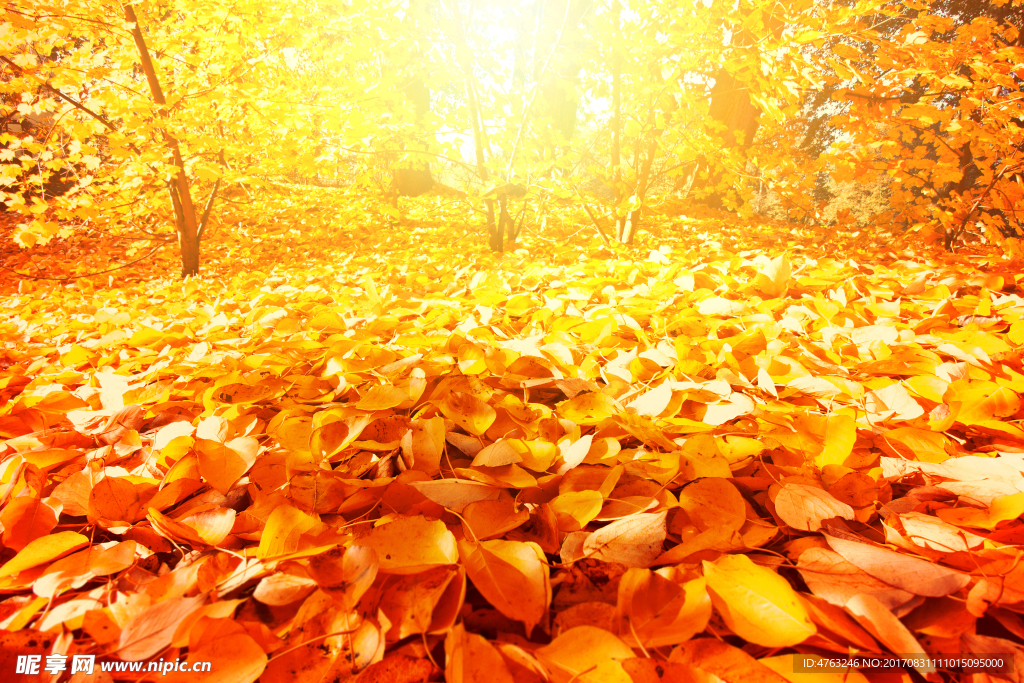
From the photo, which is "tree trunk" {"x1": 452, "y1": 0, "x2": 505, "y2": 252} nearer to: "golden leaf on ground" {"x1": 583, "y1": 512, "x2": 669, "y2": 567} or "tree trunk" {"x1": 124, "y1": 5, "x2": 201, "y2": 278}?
"tree trunk" {"x1": 124, "y1": 5, "x2": 201, "y2": 278}

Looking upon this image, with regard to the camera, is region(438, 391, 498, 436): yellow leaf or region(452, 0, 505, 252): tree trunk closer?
region(438, 391, 498, 436): yellow leaf

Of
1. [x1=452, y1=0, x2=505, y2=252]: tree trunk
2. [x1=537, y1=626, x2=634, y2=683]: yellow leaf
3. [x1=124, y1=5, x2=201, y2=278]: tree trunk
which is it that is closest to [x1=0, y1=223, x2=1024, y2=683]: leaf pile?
[x1=537, y1=626, x2=634, y2=683]: yellow leaf

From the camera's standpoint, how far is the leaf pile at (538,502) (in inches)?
15.4

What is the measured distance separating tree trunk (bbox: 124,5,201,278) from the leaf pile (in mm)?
1714

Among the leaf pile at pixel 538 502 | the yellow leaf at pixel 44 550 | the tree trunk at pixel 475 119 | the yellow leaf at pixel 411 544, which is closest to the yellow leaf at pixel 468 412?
the leaf pile at pixel 538 502

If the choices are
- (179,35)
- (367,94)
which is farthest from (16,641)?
(179,35)

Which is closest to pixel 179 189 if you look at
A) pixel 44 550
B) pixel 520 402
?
pixel 44 550

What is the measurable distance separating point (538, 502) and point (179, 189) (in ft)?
10.2

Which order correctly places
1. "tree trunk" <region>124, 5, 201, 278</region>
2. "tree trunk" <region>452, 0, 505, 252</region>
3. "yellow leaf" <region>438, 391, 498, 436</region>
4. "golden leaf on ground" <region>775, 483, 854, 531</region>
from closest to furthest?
1. "golden leaf on ground" <region>775, 483, 854, 531</region>
2. "yellow leaf" <region>438, 391, 498, 436</region>
3. "tree trunk" <region>452, 0, 505, 252</region>
4. "tree trunk" <region>124, 5, 201, 278</region>

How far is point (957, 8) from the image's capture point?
277 centimetres

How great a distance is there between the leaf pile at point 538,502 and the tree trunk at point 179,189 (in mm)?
1714

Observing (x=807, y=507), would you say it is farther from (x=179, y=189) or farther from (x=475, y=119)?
(x=179, y=189)

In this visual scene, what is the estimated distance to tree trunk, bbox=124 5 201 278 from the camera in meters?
2.33

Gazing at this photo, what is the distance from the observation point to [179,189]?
2641 mm
